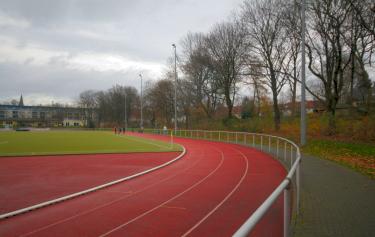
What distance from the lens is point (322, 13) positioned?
22.8 meters

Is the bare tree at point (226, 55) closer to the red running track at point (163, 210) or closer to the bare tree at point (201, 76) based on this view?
the bare tree at point (201, 76)

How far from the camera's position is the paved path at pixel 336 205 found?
510 cm

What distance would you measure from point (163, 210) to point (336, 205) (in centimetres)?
353

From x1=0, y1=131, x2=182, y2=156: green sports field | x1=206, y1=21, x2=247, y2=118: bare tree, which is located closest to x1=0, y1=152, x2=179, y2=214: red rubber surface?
x1=0, y1=131, x2=182, y2=156: green sports field

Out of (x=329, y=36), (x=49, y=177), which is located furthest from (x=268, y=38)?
(x=49, y=177)

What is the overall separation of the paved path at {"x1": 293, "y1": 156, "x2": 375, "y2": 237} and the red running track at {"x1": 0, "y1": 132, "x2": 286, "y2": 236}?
598 millimetres

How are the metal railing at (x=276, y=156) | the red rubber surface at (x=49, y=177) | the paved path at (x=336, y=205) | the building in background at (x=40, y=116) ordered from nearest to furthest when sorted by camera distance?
1. the metal railing at (x=276, y=156)
2. the paved path at (x=336, y=205)
3. the red rubber surface at (x=49, y=177)
4. the building in background at (x=40, y=116)

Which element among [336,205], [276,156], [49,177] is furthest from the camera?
[276,156]

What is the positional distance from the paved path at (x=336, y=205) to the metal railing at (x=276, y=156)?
0.35 meters

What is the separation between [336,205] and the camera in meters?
6.60

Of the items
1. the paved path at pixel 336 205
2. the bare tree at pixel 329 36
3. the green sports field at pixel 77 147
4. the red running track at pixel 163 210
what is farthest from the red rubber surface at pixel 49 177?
the bare tree at pixel 329 36

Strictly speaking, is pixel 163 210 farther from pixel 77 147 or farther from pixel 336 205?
pixel 77 147

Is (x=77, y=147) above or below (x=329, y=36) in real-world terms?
below

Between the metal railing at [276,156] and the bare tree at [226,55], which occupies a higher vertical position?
the bare tree at [226,55]
